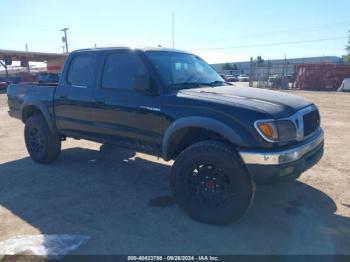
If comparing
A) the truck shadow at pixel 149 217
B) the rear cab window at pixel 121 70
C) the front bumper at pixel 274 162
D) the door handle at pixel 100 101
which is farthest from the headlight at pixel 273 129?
the door handle at pixel 100 101

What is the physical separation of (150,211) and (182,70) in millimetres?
1876

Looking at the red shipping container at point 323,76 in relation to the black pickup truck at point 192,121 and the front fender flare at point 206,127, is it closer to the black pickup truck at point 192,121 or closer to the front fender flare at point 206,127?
the black pickup truck at point 192,121

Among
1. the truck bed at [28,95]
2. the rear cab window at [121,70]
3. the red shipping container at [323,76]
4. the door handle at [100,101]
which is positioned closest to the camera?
the rear cab window at [121,70]

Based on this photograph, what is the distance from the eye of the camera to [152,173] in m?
5.49

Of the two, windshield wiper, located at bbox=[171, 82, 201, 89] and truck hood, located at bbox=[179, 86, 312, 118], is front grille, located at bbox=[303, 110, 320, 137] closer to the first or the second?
truck hood, located at bbox=[179, 86, 312, 118]

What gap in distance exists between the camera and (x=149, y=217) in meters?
3.90

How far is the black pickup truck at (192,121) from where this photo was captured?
11.3ft

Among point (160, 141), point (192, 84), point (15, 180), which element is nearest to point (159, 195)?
point (160, 141)

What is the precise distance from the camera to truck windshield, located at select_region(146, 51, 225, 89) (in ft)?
14.1

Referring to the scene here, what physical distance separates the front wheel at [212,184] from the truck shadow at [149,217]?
0.54 ft

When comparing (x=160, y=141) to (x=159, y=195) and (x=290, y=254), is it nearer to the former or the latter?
(x=159, y=195)

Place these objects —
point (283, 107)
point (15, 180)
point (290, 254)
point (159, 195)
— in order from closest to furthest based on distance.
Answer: point (290, 254) → point (283, 107) → point (159, 195) → point (15, 180)

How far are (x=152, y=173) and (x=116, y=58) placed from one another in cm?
189

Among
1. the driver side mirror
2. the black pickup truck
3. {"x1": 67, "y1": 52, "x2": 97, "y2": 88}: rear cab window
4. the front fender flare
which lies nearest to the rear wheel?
the black pickup truck
